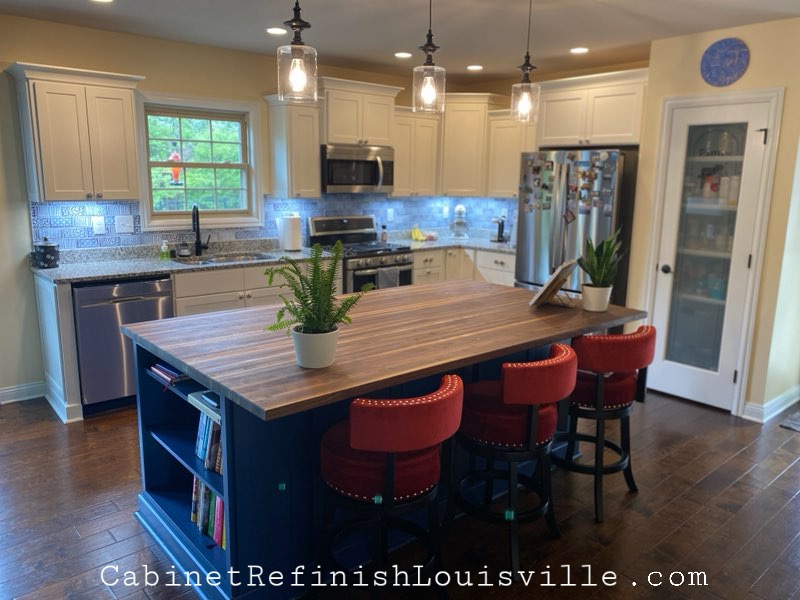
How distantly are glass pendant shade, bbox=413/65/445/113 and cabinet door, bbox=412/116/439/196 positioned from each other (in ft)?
10.9

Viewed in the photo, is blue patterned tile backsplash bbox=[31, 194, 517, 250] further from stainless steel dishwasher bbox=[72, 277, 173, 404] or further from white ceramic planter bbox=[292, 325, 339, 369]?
white ceramic planter bbox=[292, 325, 339, 369]

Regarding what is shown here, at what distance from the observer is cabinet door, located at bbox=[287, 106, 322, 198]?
5070 millimetres

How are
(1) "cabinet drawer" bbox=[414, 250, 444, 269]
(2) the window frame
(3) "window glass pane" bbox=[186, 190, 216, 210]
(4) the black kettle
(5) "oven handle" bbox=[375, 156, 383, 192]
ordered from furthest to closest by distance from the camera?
(1) "cabinet drawer" bbox=[414, 250, 444, 269] → (5) "oven handle" bbox=[375, 156, 383, 192] → (3) "window glass pane" bbox=[186, 190, 216, 210] → (2) the window frame → (4) the black kettle

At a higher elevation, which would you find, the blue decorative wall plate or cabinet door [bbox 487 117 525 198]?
the blue decorative wall plate

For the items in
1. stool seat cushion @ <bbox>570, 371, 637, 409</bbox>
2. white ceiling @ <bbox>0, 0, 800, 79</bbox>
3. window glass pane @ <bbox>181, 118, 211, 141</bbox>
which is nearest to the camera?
stool seat cushion @ <bbox>570, 371, 637, 409</bbox>

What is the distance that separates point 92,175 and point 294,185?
63.7 inches

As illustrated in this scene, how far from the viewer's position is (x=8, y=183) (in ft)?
13.3

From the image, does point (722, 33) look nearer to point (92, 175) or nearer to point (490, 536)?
point (490, 536)

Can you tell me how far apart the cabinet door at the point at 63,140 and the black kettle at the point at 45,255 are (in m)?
0.36

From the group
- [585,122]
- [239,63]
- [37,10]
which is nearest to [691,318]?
[585,122]

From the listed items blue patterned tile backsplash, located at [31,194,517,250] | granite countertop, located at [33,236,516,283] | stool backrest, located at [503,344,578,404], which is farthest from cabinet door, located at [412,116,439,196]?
stool backrest, located at [503,344,578,404]

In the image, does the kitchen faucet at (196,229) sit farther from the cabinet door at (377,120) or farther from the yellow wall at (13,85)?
the cabinet door at (377,120)

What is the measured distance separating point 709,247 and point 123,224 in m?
4.36

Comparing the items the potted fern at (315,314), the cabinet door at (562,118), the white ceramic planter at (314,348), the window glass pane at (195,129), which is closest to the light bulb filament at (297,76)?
the potted fern at (315,314)
